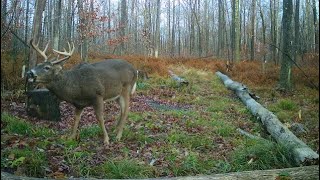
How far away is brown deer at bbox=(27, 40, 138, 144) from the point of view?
5.78 metres

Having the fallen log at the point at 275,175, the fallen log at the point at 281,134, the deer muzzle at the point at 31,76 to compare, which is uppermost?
the deer muzzle at the point at 31,76

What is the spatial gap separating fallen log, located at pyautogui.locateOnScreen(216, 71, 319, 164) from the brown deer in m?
2.80

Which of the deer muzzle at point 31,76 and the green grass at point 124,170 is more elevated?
the deer muzzle at point 31,76

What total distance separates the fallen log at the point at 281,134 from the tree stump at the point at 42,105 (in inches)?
166

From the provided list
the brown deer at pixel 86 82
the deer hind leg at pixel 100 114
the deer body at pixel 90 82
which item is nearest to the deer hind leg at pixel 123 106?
the brown deer at pixel 86 82

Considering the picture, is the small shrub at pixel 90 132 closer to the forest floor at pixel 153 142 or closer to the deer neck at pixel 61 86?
the forest floor at pixel 153 142

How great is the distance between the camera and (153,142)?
6137mm

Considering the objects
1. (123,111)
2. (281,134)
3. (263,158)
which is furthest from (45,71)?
(281,134)

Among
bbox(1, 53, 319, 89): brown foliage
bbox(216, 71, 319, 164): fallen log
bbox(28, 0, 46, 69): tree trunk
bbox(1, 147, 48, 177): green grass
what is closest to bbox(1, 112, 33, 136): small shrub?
bbox(1, 147, 48, 177): green grass

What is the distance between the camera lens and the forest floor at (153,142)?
4605 mm

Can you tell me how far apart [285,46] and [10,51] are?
9.25 metres

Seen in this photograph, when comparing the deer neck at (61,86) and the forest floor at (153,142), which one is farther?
the deer neck at (61,86)

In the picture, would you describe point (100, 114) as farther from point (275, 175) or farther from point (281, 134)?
point (275, 175)

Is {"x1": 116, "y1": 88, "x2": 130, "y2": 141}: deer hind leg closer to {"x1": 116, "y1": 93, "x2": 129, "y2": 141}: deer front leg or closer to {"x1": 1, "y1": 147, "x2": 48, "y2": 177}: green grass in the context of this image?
{"x1": 116, "y1": 93, "x2": 129, "y2": 141}: deer front leg
